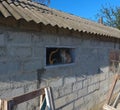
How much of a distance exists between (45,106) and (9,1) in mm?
2160

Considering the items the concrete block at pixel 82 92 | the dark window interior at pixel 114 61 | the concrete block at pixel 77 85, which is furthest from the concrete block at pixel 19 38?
the dark window interior at pixel 114 61

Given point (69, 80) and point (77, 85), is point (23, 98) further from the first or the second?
point (77, 85)

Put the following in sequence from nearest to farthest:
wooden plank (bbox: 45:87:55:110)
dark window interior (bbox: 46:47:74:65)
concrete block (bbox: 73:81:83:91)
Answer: wooden plank (bbox: 45:87:55:110) < dark window interior (bbox: 46:47:74:65) < concrete block (bbox: 73:81:83:91)

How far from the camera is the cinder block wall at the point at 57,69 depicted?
4187 millimetres

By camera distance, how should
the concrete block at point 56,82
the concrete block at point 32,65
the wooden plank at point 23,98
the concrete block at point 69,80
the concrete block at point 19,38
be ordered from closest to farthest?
the wooden plank at point 23,98 → the concrete block at point 19,38 → the concrete block at point 32,65 → the concrete block at point 56,82 → the concrete block at point 69,80

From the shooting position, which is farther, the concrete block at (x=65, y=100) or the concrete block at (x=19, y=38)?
the concrete block at (x=65, y=100)

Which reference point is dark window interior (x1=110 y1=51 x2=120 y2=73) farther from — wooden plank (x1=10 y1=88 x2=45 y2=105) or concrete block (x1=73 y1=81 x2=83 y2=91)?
wooden plank (x1=10 y1=88 x2=45 y2=105)

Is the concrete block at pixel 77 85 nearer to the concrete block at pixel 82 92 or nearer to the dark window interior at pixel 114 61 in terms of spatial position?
the concrete block at pixel 82 92

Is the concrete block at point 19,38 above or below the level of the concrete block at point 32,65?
above

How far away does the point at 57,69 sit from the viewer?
5.58 metres

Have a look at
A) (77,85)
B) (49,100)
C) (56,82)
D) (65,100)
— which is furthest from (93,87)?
(49,100)

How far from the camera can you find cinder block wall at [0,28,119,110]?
4187mm

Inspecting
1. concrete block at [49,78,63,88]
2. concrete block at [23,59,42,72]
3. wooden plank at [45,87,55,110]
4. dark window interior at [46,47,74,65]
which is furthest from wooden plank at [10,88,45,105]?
dark window interior at [46,47,74,65]

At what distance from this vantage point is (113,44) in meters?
9.56
